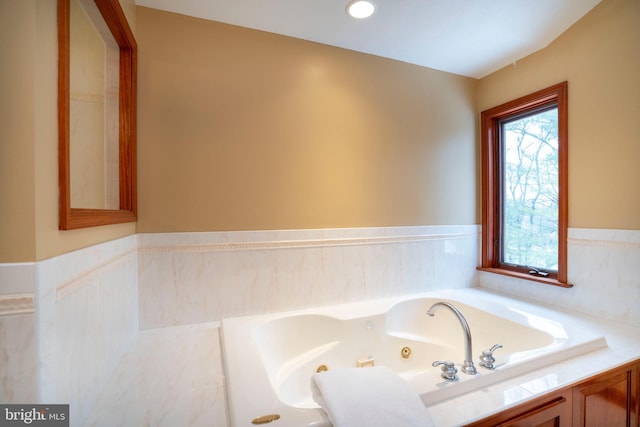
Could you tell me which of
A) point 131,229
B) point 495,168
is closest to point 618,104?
point 495,168

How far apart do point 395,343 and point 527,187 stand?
1549 millimetres

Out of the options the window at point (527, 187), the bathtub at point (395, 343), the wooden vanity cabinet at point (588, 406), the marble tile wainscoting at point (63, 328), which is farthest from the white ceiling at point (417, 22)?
the wooden vanity cabinet at point (588, 406)

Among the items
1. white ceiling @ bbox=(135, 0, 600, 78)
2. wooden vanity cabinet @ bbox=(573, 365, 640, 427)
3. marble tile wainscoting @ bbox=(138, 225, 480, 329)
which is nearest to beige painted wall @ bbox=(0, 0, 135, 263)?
marble tile wainscoting @ bbox=(138, 225, 480, 329)

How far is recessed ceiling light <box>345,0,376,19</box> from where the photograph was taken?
1590 millimetres

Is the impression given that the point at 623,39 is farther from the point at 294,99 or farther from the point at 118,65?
the point at 118,65

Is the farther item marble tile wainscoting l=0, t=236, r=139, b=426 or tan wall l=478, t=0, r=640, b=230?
tan wall l=478, t=0, r=640, b=230

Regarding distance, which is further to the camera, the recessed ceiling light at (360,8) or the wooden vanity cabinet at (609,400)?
the recessed ceiling light at (360,8)

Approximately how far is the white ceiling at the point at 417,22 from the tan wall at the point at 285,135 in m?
0.08

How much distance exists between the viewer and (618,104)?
1638mm

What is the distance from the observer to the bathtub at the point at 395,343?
3.78 ft

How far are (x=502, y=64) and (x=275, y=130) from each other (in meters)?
1.87

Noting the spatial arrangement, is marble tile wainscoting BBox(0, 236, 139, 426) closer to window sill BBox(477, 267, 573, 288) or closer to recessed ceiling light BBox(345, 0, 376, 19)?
recessed ceiling light BBox(345, 0, 376, 19)

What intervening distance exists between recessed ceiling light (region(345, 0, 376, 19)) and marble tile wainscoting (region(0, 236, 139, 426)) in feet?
5.68

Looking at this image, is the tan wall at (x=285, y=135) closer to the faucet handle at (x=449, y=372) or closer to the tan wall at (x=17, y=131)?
the tan wall at (x=17, y=131)
